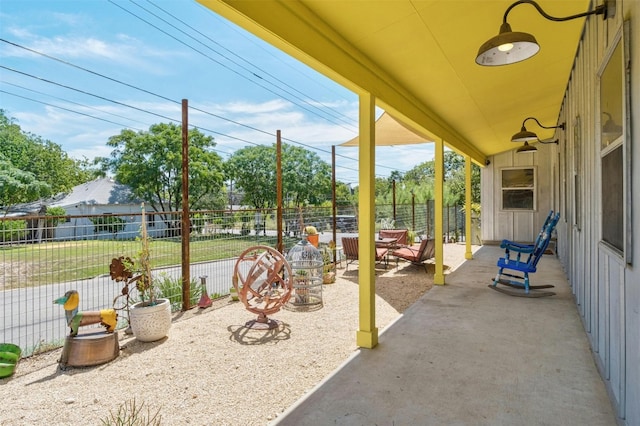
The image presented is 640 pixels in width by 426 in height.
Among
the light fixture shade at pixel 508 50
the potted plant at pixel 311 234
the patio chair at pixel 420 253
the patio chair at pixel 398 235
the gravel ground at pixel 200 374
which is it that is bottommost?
the gravel ground at pixel 200 374

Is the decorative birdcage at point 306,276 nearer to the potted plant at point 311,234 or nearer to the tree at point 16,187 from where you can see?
the potted plant at point 311,234

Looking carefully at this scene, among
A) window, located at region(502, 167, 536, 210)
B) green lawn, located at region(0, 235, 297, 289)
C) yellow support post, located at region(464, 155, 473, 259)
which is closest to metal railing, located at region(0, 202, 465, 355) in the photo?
green lawn, located at region(0, 235, 297, 289)

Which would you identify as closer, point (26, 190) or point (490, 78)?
point (490, 78)

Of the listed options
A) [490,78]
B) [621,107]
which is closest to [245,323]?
[621,107]

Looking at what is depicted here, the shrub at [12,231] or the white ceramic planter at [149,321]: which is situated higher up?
the shrub at [12,231]

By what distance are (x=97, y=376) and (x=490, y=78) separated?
4826 millimetres

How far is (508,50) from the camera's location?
2.04 metres

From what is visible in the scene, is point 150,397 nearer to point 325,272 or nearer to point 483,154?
point 325,272

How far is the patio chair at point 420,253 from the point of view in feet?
21.4

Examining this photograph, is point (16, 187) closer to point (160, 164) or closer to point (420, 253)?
point (160, 164)

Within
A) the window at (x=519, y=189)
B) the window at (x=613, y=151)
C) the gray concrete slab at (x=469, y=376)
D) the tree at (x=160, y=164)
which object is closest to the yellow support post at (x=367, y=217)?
the gray concrete slab at (x=469, y=376)

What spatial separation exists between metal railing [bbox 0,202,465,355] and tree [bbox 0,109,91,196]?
2442 centimetres

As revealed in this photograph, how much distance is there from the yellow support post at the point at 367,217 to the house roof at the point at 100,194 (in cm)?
2599

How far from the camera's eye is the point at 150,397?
2400 mm
